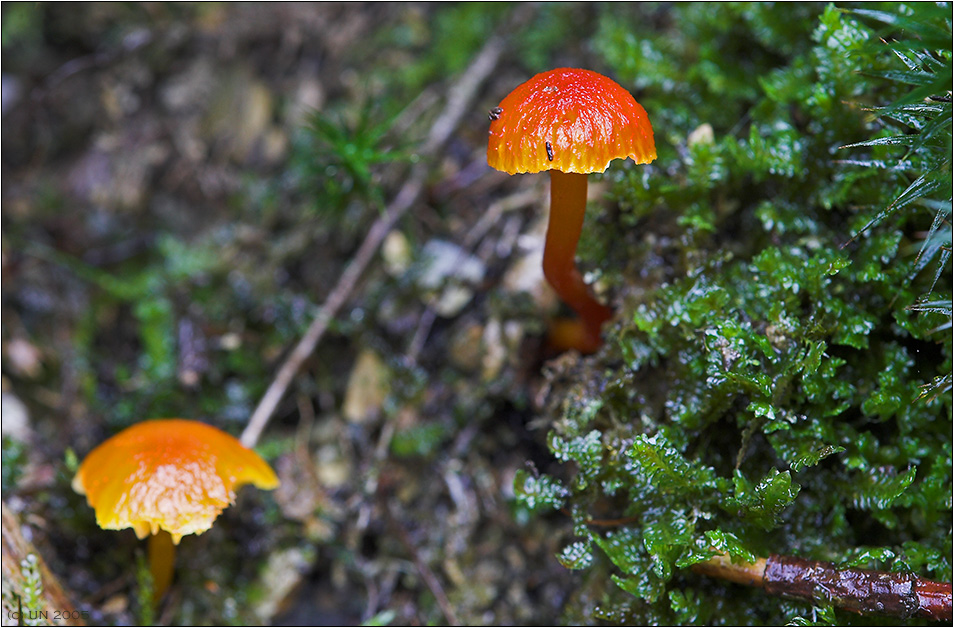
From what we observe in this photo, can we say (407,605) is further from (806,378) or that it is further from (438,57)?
(438,57)

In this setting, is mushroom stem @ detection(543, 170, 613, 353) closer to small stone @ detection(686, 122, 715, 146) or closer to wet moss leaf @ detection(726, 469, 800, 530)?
small stone @ detection(686, 122, 715, 146)

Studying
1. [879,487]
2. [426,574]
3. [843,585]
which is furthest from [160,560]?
[879,487]

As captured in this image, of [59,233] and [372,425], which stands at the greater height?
[59,233]

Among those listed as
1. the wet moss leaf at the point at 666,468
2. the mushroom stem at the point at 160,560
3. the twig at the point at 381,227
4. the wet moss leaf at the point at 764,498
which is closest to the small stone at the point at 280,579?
the mushroom stem at the point at 160,560

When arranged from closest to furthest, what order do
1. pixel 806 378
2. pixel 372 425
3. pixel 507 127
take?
pixel 507 127
pixel 806 378
pixel 372 425

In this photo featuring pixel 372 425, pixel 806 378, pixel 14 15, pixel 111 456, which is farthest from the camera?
pixel 14 15

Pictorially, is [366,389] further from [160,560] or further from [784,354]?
[784,354]

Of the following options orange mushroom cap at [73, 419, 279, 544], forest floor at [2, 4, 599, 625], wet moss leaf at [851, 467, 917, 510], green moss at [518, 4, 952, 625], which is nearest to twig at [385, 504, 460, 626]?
forest floor at [2, 4, 599, 625]

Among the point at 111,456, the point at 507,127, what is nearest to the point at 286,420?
the point at 111,456
